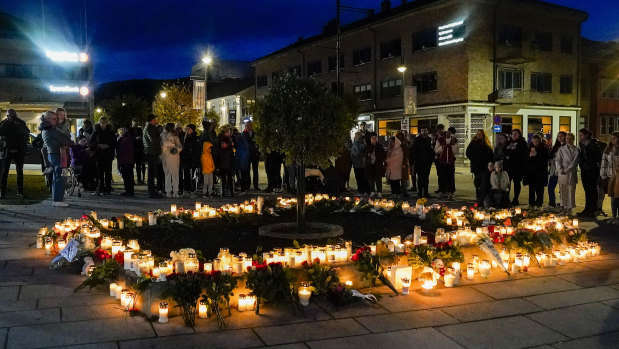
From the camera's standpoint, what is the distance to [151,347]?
13.7ft

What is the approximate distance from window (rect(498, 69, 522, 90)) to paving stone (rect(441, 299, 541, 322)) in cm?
3517

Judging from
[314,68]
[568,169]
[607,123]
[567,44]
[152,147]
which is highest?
[567,44]

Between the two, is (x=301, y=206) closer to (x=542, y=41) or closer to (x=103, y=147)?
(x=103, y=147)

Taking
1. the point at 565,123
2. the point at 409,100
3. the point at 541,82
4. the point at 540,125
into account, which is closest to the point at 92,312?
the point at 409,100

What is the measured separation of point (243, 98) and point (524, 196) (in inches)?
2044

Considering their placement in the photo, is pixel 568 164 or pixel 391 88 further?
pixel 391 88

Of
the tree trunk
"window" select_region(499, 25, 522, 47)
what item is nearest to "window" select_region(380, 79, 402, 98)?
"window" select_region(499, 25, 522, 47)

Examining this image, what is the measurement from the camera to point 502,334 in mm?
4555

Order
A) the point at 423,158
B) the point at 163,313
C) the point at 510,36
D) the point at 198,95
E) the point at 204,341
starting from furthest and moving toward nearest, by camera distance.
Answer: the point at 510,36, the point at 198,95, the point at 423,158, the point at 163,313, the point at 204,341

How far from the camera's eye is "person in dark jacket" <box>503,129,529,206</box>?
Result: 13094 mm

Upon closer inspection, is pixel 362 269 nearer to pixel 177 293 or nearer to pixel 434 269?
pixel 434 269

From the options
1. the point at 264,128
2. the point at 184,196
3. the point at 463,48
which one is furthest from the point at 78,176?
the point at 463,48

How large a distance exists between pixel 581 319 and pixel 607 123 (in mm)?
50429

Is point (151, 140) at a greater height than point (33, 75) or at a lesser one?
lesser
